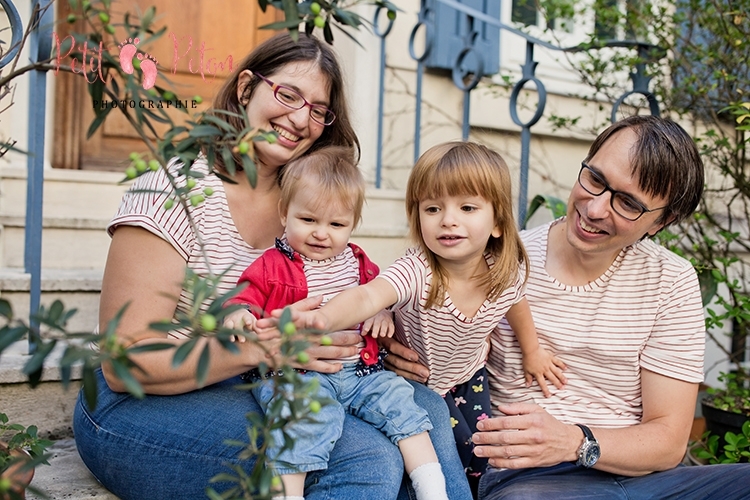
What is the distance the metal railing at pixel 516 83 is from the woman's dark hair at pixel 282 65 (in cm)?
67

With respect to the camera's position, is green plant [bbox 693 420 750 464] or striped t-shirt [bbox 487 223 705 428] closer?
striped t-shirt [bbox 487 223 705 428]

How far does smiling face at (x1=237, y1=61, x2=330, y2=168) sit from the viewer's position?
200 centimetres

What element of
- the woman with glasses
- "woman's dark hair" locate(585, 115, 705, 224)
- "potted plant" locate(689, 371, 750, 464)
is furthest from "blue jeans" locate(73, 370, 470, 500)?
"potted plant" locate(689, 371, 750, 464)

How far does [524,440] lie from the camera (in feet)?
5.93

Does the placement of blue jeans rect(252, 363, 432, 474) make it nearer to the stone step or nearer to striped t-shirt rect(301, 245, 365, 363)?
striped t-shirt rect(301, 245, 365, 363)

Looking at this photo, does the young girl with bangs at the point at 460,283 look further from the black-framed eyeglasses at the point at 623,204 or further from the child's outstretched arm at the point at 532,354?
the black-framed eyeglasses at the point at 623,204

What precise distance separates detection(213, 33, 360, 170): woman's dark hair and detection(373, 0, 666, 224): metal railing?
2.20 ft

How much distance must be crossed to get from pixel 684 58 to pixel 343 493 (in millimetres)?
2697

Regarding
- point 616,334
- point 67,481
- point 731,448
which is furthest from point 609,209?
point 67,481

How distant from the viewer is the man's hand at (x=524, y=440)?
71.2 inches

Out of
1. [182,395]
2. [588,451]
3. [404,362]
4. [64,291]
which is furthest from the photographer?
[64,291]

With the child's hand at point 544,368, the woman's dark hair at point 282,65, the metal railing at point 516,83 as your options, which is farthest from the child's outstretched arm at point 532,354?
the metal railing at point 516,83

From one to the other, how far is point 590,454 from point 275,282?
896mm

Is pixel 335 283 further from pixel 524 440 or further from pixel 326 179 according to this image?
pixel 524 440
